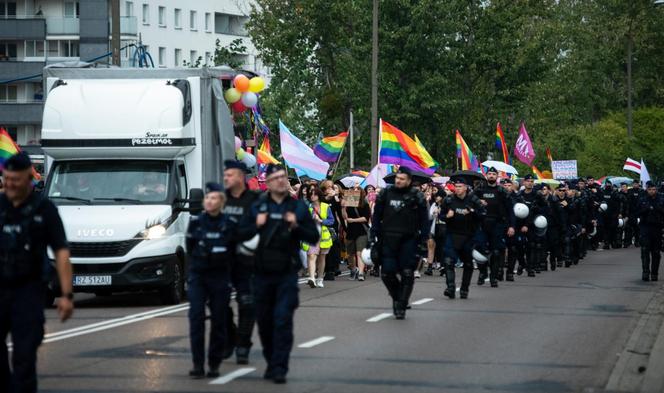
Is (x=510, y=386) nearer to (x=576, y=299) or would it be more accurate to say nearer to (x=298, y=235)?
(x=298, y=235)

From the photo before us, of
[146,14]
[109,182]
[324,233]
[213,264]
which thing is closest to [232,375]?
[213,264]

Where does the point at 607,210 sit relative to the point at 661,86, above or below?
A: below

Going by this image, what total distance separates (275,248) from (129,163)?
8.42 m

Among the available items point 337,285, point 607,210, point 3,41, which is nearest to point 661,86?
point 3,41

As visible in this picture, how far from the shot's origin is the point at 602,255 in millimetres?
38781

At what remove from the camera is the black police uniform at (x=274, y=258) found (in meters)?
12.0

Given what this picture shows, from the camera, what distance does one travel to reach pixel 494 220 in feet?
77.3

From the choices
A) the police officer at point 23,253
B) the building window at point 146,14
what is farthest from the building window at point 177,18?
the police officer at point 23,253

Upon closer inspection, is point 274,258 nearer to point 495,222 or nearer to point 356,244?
point 495,222

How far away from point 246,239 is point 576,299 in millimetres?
10295

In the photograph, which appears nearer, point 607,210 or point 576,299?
point 576,299

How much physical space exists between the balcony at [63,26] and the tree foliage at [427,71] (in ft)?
86.6

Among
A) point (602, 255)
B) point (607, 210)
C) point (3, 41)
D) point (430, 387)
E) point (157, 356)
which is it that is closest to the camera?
point (430, 387)

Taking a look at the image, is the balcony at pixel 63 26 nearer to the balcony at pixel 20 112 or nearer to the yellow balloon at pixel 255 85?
the balcony at pixel 20 112
